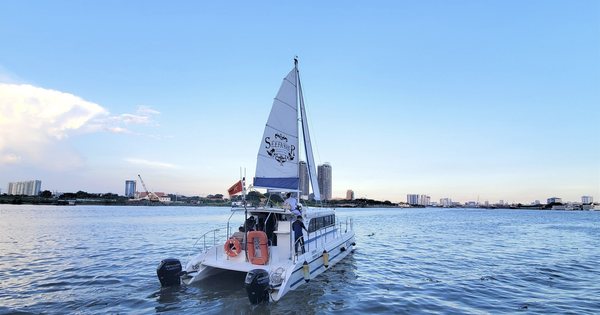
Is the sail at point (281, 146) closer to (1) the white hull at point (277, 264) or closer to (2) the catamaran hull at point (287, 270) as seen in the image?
(1) the white hull at point (277, 264)

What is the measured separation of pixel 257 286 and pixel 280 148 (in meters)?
6.82

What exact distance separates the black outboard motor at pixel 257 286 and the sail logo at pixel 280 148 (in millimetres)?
6019

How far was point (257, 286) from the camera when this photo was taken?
364 inches

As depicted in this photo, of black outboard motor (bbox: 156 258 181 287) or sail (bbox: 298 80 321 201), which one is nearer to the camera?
black outboard motor (bbox: 156 258 181 287)

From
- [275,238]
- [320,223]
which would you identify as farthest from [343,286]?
[320,223]

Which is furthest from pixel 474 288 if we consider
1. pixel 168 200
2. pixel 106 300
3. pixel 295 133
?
pixel 168 200

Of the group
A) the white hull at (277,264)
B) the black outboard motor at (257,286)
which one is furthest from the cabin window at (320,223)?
the black outboard motor at (257,286)

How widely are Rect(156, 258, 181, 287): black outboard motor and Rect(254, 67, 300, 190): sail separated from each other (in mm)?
4652

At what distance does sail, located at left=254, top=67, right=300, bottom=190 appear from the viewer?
14161mm

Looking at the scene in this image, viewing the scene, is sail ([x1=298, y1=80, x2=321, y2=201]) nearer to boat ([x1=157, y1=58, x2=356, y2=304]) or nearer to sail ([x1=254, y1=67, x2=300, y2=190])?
boat ([x1=157, y1=58, x2=356, y2=304])

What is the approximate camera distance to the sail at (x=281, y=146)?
46.5ft

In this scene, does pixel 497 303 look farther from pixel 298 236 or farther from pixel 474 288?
pixel 298 236

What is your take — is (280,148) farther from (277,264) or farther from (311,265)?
(277,264)

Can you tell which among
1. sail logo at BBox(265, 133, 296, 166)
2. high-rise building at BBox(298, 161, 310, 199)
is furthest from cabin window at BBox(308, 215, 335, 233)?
sail logo at BBox(265, 133, 296, 166)
